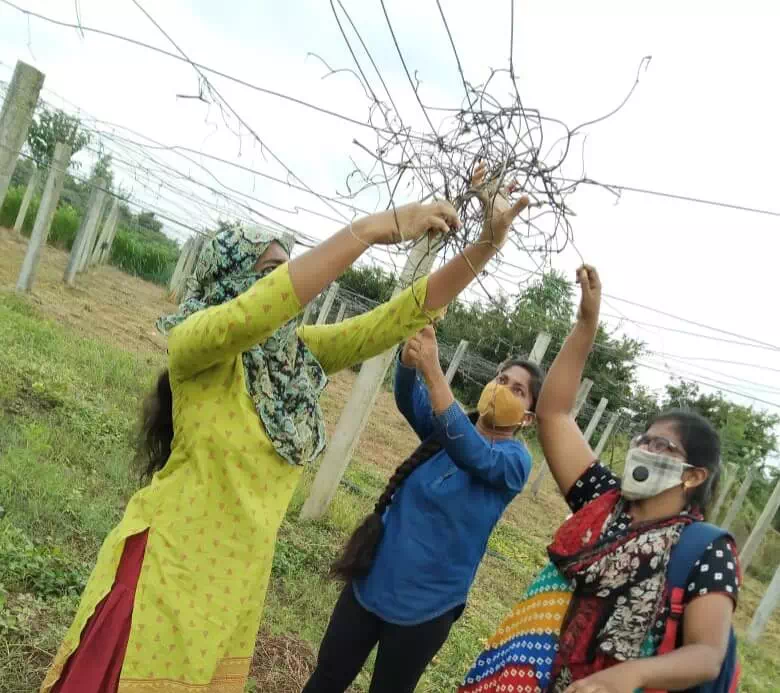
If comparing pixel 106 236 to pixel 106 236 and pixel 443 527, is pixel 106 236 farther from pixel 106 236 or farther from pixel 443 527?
pixel 443 527

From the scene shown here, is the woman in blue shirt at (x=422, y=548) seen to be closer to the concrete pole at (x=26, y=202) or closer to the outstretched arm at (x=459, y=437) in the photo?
the outstretched arm at (x=459, y=437)

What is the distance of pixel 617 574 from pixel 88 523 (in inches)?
114

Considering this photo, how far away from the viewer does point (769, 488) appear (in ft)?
57.9

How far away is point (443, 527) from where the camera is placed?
2.01 meters

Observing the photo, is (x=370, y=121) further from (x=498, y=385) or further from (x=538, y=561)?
(x=538, y=561)

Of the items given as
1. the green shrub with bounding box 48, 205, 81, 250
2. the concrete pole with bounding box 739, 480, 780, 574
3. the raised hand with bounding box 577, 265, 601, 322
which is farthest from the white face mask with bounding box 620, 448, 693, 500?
the green shrub with bounding box 48, 205, 81, 250

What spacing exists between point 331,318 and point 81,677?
21660mm

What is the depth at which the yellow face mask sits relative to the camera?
2.16 metres

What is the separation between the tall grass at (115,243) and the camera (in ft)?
68.9

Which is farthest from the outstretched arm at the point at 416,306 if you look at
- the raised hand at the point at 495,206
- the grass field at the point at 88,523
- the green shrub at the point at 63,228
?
the green shrub at the point at 63,228

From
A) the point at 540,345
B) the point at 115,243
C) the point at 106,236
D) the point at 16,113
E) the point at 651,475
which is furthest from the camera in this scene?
the point at 115,243

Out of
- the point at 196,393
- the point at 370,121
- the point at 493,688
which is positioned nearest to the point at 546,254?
the point at 370,121

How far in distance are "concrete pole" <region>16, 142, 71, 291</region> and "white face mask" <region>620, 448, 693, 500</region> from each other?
862 cm

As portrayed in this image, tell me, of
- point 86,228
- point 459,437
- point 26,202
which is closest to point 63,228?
point 26,202
